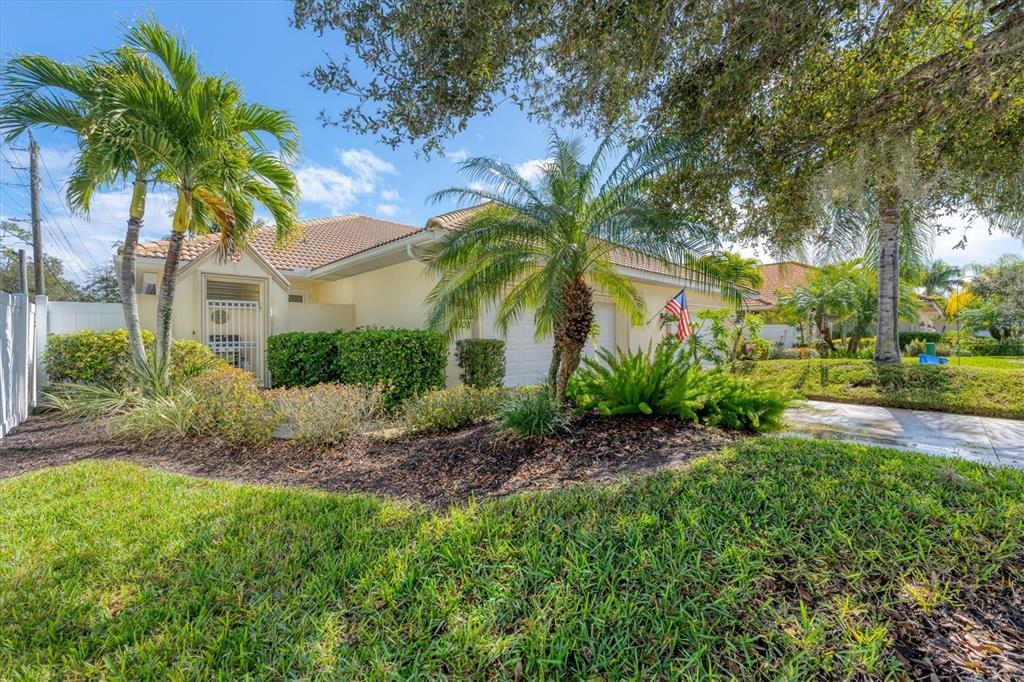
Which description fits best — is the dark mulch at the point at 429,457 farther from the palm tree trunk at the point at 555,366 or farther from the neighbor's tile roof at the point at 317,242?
the neighbor's tile roof at the point at 317,242

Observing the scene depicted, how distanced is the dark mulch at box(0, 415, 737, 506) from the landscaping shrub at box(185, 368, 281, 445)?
21 centimetres

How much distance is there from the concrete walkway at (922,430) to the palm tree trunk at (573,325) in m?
3.32

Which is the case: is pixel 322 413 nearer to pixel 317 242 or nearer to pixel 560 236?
pixel 560 236

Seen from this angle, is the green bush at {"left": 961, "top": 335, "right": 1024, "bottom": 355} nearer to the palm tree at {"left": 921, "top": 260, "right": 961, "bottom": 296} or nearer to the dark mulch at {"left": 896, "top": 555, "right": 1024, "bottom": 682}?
the palm tree at {"left": 921, "top": 260, "right": 961, "bottom": 296}

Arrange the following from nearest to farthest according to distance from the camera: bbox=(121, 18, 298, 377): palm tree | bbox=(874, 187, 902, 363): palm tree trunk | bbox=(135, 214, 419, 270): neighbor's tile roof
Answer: bbox=(121, 18, 298, 377): palm tree → bbox=(874, 187, 902, 363): palm tree trunk → bbox=(135, 214, 419, 270): neighbor's tile roof

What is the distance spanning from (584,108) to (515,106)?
75cm

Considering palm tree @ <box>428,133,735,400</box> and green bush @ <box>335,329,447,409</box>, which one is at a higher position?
palm tree @ <box>428,133,735,400</box>

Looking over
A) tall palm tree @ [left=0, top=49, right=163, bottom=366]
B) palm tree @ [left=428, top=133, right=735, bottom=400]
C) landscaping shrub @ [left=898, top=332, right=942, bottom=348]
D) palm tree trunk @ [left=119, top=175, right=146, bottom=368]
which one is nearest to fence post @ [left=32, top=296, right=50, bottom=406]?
palm tree trunk @ [left=119, top=175, right=146, bottom=368]

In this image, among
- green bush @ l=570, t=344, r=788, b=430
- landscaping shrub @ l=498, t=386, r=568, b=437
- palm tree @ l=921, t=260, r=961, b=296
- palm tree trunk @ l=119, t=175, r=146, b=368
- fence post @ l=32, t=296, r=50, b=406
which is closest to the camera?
landscaping shrub @ l=498, t=386, r=568, b=437

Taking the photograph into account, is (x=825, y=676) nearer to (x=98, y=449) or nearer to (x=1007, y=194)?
(x=1007, y=194)

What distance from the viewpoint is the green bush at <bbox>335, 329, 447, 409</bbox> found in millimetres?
8438

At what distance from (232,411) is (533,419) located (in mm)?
4167

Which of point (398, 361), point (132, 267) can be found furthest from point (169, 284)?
point (398, 361)

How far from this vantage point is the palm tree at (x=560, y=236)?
5.50 m
